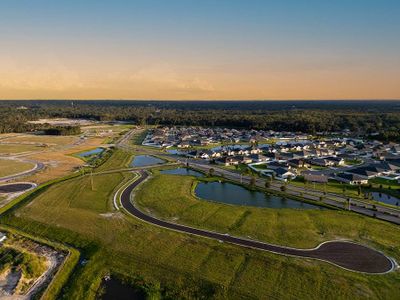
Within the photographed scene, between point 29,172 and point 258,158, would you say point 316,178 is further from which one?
point 29,172

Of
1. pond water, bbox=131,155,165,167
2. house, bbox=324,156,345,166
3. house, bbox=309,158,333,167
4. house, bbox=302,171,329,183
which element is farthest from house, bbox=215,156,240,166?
house, bbox=324,156,345,166

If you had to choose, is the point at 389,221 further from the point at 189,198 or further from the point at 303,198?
the point at 189,198

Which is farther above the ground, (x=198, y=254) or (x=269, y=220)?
(x=198, y=254)

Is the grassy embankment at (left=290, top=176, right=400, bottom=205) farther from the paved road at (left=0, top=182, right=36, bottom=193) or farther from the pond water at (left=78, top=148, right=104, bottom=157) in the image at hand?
the pond water at (left=78, top=148, right=104, bottom=157)

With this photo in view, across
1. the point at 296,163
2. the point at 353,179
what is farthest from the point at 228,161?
the point at 353,179

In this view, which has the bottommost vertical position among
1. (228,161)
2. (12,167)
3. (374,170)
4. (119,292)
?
(12,167)

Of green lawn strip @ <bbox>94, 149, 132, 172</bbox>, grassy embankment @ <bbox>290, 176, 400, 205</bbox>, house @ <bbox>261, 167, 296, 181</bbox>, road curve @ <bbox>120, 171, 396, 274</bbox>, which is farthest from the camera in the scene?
green lawn strip @ <bbox>94, 149, 132, 172</bbox>
